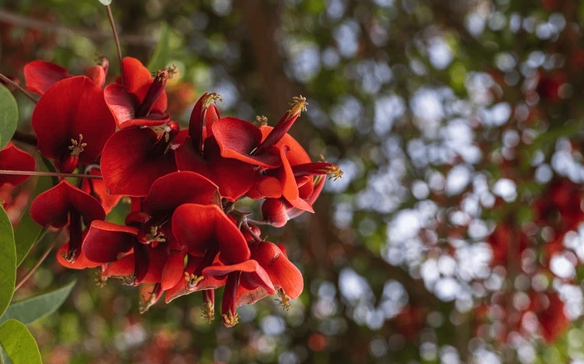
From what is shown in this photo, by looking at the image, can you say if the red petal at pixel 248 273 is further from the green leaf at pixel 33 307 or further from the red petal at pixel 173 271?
the green leaf at pixel 33 307

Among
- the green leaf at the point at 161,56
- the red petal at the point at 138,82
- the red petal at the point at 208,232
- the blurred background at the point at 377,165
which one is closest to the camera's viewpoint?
the red petal at the point at 208,232

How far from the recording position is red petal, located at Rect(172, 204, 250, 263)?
450 mm

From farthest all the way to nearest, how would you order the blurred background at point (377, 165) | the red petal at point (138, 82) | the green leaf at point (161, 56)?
the blurred background at point (377, 165), the green leaf at point (161, 56), the red petal at point (138, 82)

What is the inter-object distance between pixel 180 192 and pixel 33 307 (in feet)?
0.96

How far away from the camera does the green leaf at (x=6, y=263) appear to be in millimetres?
455

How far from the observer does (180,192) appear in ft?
1.53

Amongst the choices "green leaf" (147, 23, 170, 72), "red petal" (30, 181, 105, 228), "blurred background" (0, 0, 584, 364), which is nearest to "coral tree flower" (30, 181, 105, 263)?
"red petal" (30, 181, 105, 228)

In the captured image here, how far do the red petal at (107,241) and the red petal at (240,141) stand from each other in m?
0.11

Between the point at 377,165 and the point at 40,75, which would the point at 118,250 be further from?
the point at 377,165

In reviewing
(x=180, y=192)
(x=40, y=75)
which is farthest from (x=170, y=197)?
(x=40, y=75)

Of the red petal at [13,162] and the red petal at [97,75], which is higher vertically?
the red petal at [97,75]

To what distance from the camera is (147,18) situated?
217 centimetres

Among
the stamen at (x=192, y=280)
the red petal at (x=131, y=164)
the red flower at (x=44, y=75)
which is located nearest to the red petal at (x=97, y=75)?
the red flower at (x=44, y=75)

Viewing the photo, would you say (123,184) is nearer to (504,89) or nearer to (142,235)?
(142,235)
